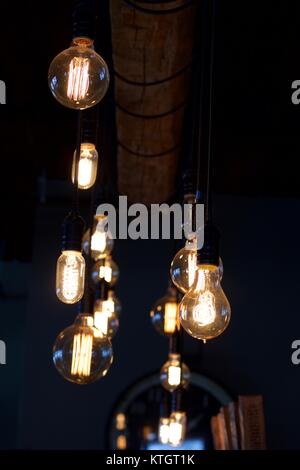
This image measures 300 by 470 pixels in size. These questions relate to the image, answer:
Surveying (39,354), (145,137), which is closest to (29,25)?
(145,137)

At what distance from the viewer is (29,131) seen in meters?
4.62

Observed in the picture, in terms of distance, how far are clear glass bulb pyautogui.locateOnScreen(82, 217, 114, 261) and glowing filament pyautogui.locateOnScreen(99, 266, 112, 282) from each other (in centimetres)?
6

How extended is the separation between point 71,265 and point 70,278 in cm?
4

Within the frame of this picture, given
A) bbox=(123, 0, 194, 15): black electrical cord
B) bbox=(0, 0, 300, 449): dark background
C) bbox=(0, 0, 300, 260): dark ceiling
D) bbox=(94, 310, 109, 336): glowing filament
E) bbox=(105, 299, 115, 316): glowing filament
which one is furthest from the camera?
bbox=(0, 0, 300, 449): dark background

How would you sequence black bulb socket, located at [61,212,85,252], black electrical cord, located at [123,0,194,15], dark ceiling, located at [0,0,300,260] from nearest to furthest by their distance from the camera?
black bulb socket, located at [61,212,85,252] < black electrical cord, located at [123,0,194,15] < dark ceiling, located at [0,0,300,260]

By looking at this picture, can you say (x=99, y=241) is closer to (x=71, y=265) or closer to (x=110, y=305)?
(x=110, y=305)

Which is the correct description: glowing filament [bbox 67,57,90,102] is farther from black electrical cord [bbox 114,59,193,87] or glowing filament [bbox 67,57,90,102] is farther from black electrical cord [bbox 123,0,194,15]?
black electrical cord [bbox 114,59,193,87]

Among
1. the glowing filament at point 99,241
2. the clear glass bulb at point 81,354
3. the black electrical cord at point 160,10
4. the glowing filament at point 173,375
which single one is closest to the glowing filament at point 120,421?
the glowing filament at point 173,375

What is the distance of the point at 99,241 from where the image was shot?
2.96 meters

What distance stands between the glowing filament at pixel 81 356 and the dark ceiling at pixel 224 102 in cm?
112

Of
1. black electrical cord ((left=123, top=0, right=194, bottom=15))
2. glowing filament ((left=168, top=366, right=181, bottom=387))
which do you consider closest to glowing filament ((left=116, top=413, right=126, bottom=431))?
glowing filament ((left=168, top=366, right=181, bottom=387))

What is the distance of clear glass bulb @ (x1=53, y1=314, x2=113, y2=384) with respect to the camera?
1649 mm

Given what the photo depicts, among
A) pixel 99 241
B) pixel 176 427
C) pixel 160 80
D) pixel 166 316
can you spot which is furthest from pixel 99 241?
pixel 176 427
